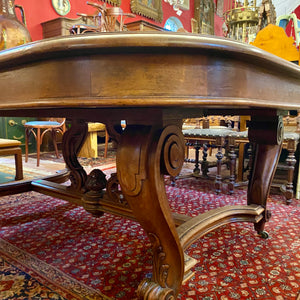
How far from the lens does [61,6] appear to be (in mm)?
5098

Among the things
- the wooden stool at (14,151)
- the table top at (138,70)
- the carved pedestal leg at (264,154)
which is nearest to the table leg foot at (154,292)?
the table top at (138,70)

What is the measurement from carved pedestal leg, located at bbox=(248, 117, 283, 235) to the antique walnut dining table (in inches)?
17.8

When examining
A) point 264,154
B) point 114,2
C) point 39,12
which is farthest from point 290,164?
point 114,2

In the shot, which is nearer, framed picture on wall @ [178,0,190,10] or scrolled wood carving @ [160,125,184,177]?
scrolled wood carving @ [160,125,184,177]

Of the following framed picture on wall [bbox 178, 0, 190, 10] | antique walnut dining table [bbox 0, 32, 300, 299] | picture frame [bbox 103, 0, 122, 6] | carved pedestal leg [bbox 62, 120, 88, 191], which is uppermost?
framed picture on wall [bbox 178, 0, 190, 10]

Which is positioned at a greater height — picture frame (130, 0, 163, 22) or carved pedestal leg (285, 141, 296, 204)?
picture frame (130, 0, 163, 22)

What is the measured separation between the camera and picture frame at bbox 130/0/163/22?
6.54 metres

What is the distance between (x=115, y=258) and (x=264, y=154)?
0.85 m

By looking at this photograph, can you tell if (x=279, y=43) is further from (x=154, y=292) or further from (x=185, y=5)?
(x=185, y=5)

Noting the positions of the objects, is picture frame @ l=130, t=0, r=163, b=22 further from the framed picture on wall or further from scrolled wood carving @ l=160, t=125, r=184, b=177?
scrolled wood carving @ l=160, t=125, r=184, b=177

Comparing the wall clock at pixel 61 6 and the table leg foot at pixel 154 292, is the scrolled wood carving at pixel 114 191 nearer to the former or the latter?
the table leg foot at pixel 154 292

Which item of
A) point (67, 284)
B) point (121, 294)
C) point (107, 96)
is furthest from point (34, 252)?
point (107, 96)

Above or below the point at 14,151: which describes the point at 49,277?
below

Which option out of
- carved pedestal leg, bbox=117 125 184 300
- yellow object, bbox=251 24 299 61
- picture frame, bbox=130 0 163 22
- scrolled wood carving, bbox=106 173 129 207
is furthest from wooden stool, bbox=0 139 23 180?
picture frame, bbox=130 0 163 22
